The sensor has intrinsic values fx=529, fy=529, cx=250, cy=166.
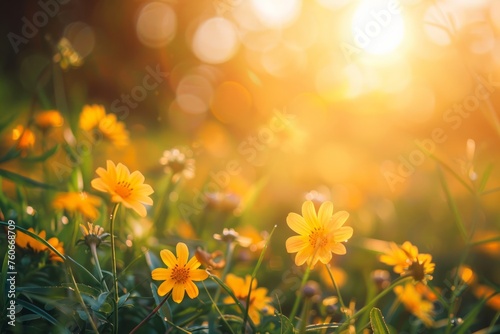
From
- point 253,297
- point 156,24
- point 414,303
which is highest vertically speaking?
point 156,24

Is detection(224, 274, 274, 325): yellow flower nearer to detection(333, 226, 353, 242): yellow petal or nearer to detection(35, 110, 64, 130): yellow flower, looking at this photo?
detection(333, 226, 353, 242): yellow petal

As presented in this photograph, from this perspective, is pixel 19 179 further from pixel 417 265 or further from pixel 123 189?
pixel 417 265

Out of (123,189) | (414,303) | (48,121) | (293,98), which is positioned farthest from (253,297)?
(293,98)

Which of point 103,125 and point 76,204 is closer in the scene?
point 76,204

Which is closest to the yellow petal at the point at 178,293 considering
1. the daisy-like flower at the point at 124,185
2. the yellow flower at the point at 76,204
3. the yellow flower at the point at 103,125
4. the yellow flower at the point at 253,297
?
the daisy-like flower at the point at 124,185

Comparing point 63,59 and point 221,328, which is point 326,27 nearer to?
point 63,59

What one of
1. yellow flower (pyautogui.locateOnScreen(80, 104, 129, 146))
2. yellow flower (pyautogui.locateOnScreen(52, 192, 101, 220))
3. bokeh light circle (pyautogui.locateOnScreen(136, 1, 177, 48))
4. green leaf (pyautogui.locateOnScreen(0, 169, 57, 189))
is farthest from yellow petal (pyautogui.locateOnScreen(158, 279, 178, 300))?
bokeh light circle (pyautogui.locateOnScreen(136, 1, 177, 48))

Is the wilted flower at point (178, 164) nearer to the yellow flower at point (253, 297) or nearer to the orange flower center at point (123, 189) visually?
the yellow flower at point (253, 297)

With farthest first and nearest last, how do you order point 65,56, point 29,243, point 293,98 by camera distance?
point 293,98 < point 65,56 < point 29,243
